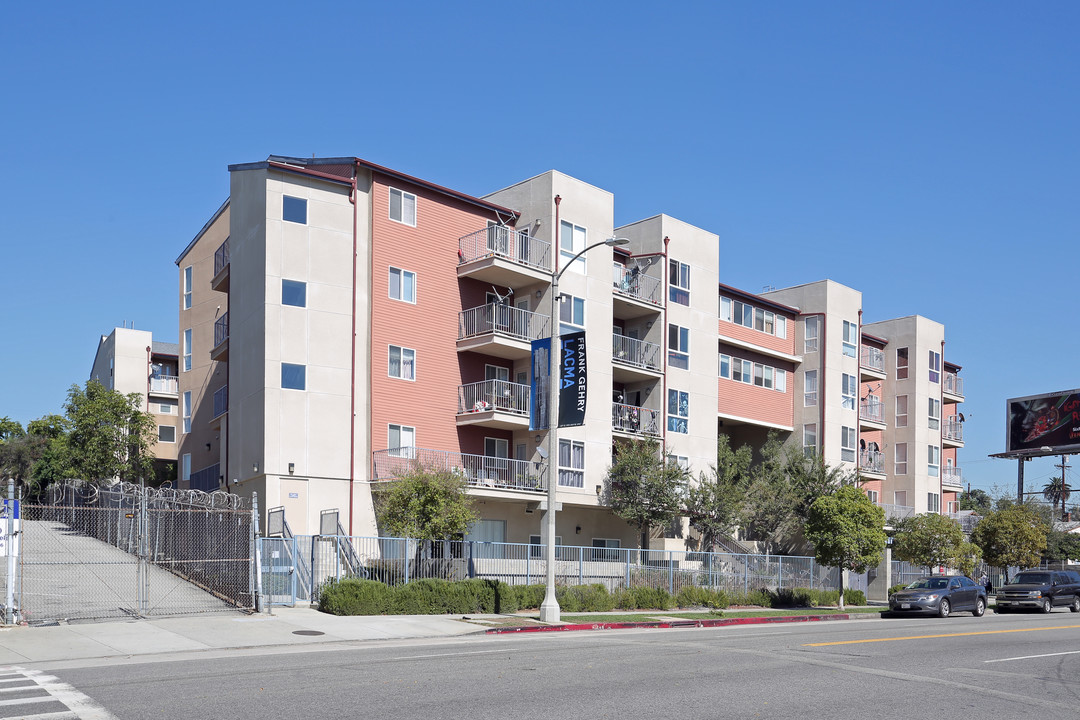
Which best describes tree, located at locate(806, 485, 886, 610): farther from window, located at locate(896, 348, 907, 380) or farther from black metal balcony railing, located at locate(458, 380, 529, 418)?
window, located at locate(896, 348, 907, 380)

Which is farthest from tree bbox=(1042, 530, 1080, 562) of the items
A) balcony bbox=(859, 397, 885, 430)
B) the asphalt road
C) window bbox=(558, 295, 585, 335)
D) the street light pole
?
the asphalt road

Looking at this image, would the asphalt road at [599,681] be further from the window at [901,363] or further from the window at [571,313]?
the window at [901,363]

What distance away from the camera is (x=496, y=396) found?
1515 inches

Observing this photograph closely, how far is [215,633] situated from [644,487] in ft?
75.8

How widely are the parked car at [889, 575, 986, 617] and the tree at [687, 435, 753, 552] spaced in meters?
9.56

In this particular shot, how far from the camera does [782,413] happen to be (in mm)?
52438

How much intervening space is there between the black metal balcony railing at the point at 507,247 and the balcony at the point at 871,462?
26041 mm

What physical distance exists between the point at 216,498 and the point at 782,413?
32133 millimetres

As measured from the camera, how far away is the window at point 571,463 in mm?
39281

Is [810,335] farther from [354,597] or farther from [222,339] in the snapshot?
[354,597]

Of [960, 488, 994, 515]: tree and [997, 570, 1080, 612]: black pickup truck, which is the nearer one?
[997, 570, 1080, 612]: black pickup truck

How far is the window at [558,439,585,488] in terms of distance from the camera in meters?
39.3

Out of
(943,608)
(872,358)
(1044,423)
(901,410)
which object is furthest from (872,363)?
(943,608)

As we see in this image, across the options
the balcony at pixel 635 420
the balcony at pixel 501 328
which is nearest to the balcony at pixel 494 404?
the balcony at pixel 501 328
